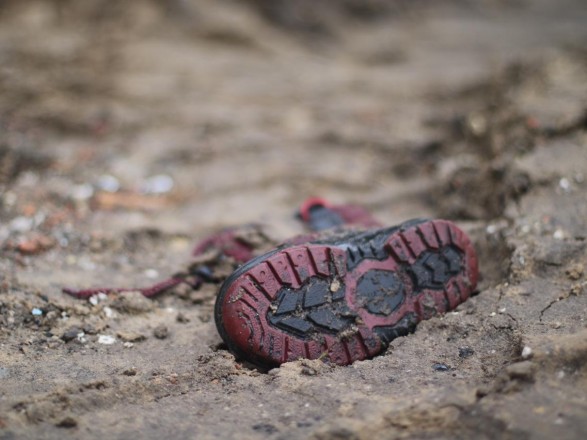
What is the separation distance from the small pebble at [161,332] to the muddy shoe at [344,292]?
299 mm

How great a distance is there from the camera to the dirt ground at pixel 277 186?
1741 millimetres

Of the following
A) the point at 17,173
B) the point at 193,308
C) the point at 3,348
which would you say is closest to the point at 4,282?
the point at 3,348

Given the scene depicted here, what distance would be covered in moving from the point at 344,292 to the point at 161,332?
685mm

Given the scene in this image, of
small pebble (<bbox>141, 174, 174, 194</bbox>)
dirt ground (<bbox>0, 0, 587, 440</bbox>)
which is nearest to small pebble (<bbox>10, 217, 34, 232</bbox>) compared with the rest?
dirt ground (<bbox>0, 0, 587, 440</bbox>)

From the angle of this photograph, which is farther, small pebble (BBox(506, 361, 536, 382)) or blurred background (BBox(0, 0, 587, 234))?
blurred background (BBox(0, 0, 587, 234))

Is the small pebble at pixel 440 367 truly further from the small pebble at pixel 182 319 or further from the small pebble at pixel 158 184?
the small pebble at pixel 158 184

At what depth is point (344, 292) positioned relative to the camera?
2096mm

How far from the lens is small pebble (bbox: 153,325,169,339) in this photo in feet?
7.29

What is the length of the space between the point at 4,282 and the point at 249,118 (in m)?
2.04

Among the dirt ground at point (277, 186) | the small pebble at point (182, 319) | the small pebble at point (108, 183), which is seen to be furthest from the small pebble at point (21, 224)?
the small pebble at point (182, 319)

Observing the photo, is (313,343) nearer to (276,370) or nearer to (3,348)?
(276,370)

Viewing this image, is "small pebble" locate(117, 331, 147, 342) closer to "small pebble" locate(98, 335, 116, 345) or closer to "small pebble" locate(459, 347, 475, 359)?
"small pebble" locate(98, 335, 116, 345)

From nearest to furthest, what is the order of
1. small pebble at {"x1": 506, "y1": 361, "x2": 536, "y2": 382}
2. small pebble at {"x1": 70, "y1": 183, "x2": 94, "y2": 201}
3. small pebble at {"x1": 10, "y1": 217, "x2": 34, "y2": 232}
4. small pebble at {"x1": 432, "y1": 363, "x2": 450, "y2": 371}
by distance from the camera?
small pebble at {"x1": 506, "y1": 361, "x2": 536, "y2": 382}
small pebble at {"x1": 432, "y1": 363, "x2": 450, "y2": 371}
small pebble at {"x1": 10, "y1": 217, "x2": 34, "y2": 232}
small pebble at {"x1": 70, "y1": 183, "x2": 94, "y2": 201}

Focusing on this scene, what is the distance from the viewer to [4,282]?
7.85 feet
